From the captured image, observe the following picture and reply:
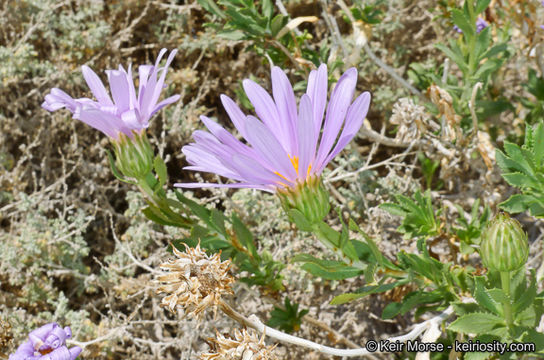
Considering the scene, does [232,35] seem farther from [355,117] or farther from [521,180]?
[521,180]

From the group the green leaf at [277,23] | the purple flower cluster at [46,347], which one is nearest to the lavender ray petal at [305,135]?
the purple flower cluster at [46,347]

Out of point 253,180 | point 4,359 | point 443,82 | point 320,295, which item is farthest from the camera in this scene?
point 320,295

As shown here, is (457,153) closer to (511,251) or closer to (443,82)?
(443,82)

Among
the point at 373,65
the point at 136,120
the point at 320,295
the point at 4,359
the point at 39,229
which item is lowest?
the point at 320,295

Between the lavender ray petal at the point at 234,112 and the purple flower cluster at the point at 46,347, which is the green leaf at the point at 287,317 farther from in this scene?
the lavender ray petal at the point at 234,112

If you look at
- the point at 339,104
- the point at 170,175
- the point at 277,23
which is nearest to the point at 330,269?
the point at 339,104

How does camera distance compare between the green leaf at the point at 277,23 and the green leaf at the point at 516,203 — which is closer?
the green leaf at the point at 516,203

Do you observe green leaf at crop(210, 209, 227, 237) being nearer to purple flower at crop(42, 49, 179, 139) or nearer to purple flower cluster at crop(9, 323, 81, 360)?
purple flower at crop(42, 49, 179, 139)

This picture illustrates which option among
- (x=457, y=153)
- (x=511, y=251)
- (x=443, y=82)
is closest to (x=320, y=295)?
(x=457, y=153)

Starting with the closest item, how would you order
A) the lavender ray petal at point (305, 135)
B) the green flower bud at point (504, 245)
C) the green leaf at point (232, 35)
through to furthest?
the lavender ray petal at point (305, 135), the green flower bud at point (504, 245), the green leaf at point (232, 35)
